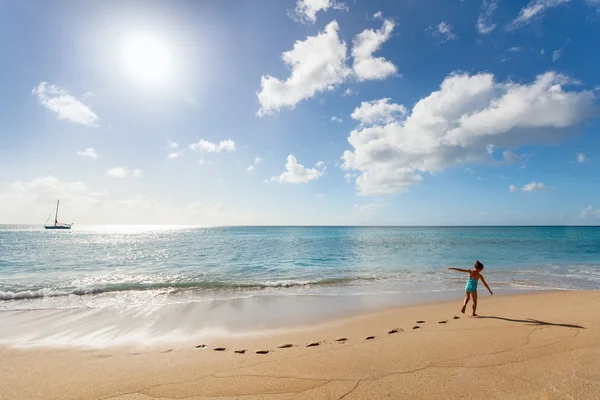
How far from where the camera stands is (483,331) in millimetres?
8422

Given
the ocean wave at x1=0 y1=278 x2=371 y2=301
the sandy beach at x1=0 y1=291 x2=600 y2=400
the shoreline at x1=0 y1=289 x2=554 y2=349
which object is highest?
the sandy beach at x1=0 y1=291 x2=600 y2=400

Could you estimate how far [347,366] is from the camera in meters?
6.16

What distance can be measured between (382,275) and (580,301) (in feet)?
37.3

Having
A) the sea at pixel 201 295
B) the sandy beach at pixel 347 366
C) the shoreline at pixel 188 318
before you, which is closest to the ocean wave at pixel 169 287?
the sea at pixel 201 295

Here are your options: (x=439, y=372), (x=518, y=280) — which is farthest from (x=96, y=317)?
(x=518, y=280)

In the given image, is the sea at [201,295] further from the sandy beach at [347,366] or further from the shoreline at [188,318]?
the sandy beach at [347,366]


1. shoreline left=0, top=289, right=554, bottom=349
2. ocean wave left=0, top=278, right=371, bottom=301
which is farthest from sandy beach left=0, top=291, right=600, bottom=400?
ocean wave left=0, top=278, right=371, bottom=301

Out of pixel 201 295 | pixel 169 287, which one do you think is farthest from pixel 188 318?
pixel 169 287

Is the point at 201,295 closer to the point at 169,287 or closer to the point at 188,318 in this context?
the point at 169,287

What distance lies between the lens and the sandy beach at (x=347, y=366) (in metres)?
5.18

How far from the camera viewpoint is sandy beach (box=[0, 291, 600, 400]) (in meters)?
5.18

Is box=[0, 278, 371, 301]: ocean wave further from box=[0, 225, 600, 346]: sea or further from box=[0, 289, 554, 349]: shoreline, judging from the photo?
box=[0, 289, 554, 349]: shoreline

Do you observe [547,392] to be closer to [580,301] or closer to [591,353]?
[591,353]

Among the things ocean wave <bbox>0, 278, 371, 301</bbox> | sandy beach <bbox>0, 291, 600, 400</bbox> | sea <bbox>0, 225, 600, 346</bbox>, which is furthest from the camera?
ocean wave <bbox>0, 278, 371, 301</bbox>
